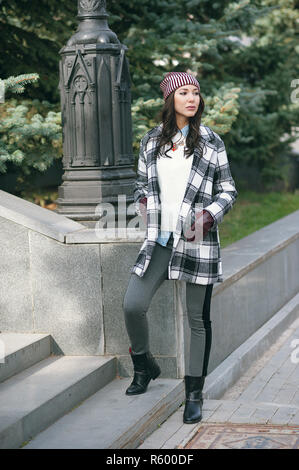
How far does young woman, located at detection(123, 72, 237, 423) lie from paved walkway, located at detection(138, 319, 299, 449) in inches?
14.0

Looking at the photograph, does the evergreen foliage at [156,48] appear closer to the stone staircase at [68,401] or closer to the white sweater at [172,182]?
the stone staircase at [68,401]

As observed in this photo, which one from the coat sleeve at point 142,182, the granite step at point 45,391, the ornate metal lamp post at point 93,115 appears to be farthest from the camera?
the ornate metal lamp post at point 93,115

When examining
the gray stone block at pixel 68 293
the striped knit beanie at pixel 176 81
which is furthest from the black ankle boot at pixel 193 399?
the striped knit beanie at pixel 176 81

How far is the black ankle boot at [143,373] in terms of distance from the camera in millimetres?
4891

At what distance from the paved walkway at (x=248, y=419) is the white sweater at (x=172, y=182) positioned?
118 centimetres

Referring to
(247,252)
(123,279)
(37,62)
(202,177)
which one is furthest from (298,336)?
(37,62)

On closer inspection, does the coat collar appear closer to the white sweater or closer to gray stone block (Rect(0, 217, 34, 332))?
the white sweater

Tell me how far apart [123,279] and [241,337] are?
70.2 inches

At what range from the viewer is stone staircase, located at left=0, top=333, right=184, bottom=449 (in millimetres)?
4234

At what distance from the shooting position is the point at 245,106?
994cm

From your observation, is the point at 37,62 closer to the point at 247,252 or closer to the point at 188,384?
the point at 247,252

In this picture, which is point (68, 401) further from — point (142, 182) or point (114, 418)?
point (142, 182)

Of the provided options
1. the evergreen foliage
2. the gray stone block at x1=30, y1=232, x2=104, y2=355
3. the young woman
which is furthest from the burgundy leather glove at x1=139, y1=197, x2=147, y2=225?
the evergreen foliage

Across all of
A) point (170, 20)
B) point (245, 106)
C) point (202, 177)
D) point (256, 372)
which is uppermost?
point (170, 20)
